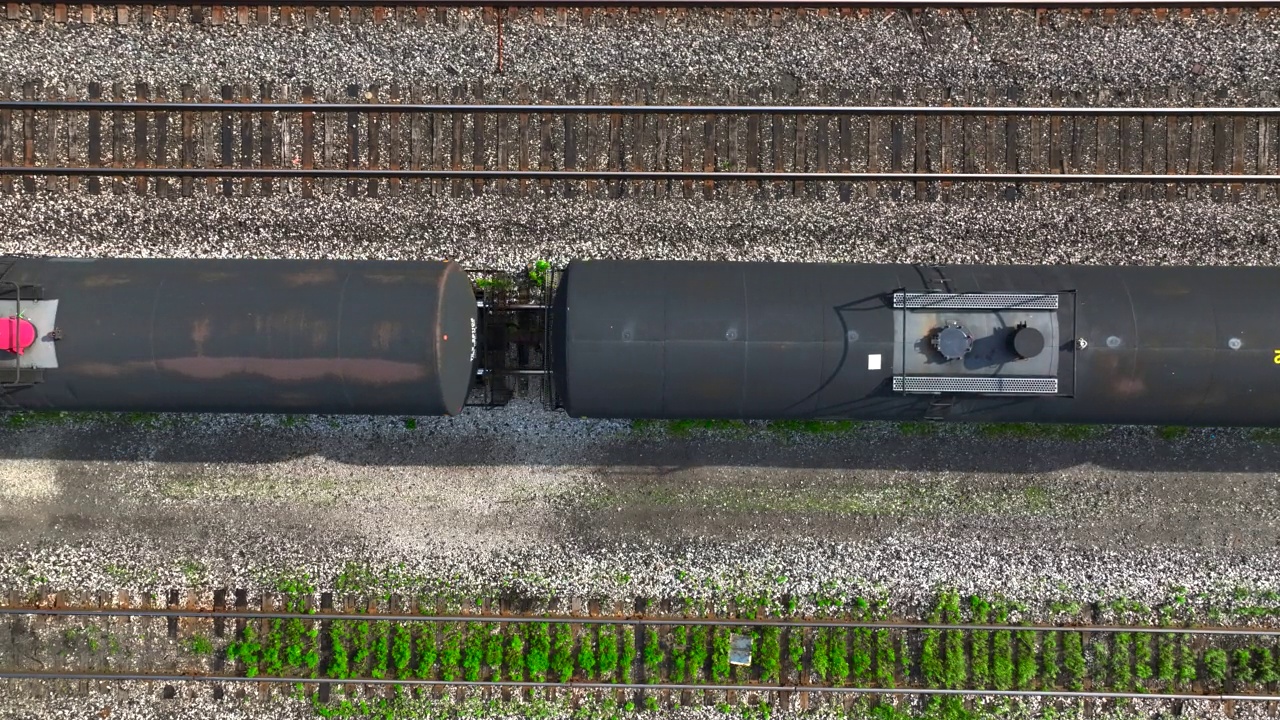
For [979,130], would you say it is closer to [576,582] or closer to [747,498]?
[747,498]

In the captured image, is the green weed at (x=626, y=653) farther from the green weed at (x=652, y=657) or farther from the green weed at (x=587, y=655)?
the green weed at (x=587, y=655)

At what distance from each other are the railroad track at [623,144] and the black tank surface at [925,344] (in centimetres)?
211

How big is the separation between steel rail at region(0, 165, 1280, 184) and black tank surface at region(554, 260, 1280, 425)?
2035 mm

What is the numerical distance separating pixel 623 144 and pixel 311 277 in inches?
185

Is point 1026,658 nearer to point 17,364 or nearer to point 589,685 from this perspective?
point 589,685

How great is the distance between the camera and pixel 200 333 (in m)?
9.02

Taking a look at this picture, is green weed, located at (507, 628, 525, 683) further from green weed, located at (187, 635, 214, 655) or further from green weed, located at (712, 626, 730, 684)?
green weed, located at (187, 635, 214, 655)

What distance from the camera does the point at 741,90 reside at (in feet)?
36.1

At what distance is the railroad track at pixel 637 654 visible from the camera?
1088 cm

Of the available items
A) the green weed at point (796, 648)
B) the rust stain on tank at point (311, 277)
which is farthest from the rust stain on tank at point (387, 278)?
the green weed at point (796, 648)

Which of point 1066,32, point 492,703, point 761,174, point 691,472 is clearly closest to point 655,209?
point 761,174

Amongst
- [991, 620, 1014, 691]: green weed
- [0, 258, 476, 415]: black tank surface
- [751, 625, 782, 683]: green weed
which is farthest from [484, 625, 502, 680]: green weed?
[991, 620, 1014, 691]: green weed

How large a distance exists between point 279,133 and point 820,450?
915 cm

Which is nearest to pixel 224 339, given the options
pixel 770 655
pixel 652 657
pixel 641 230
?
pixel 641 230
